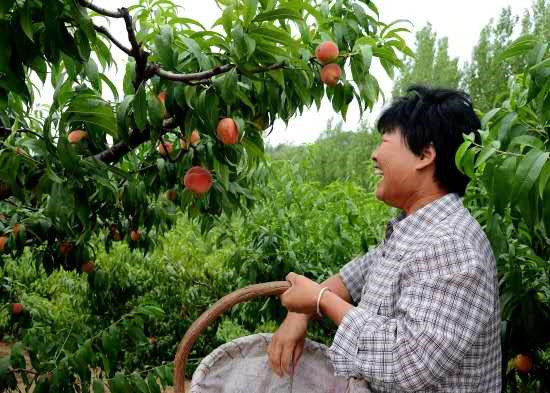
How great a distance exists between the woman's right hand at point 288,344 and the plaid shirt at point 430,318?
20 cm

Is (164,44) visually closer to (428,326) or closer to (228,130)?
(228,130)

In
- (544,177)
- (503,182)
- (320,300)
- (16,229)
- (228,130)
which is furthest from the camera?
(16,229)

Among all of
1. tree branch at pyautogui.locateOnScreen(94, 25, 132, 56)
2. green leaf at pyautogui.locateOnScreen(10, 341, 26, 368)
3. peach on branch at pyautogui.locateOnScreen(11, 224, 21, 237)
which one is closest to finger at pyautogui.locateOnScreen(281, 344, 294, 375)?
tree branch at pyautogui.locateOnScreen(94, 25, 132, 56)

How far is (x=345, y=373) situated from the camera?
1308 millimetres

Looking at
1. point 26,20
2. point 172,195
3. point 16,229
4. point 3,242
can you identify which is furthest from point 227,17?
point 3,242

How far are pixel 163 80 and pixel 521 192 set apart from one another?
88 cm

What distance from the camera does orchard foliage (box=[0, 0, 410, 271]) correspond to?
1384 mm

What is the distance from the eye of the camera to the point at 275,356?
5.12 ft

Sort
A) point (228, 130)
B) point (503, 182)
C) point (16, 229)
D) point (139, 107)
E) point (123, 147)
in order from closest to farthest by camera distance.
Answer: point (503, 182)
point (139, 107)
point (228, 130)
point (123, 147)
point (16, 229)

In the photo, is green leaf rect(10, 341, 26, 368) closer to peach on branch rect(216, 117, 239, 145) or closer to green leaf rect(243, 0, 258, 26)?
peach on branch rect(216, 117, 239, 145)

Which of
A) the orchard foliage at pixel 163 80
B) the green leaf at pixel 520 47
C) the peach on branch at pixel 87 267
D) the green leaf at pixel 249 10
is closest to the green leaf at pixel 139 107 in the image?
the orchard foliage at pixel 163 80

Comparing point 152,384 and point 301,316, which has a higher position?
point 301,316

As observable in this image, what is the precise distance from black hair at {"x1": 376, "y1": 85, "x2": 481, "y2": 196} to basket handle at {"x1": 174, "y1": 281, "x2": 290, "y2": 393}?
1.36 feet

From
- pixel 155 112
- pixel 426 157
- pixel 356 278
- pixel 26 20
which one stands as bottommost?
pixel 356 278
